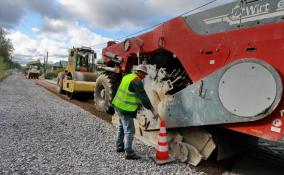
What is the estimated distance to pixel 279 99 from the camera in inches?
127

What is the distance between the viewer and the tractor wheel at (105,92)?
26.8 feet

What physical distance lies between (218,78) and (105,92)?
495cm

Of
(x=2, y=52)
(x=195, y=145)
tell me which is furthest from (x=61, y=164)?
(x=2, y=52)

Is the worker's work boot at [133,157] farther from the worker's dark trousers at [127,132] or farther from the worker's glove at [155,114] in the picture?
the worker's glove at [155,114]

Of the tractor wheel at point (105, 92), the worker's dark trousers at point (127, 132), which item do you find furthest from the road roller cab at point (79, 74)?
the worker's dark trousers at point (127, 132)

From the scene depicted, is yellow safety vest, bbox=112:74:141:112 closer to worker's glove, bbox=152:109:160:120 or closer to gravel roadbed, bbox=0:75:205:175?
worker's glove, bbox=152:109:160:120

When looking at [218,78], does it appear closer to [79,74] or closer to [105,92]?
[105,92]

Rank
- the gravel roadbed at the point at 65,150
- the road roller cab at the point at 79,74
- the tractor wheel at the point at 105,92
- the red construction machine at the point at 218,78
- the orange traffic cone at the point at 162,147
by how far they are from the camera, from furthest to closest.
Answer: the road roller cab at the point at 79,74, the tractor wheel at the point at 105,92, the orange traffic cone at the point at 162,147, the gravel roadbed at the point at 65,150, the red construction machine at the point at 218,78

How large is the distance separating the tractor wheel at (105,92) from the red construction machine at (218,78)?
245 centimetres

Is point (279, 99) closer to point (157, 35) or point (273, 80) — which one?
point (273, 80)

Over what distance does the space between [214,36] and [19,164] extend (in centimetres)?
346

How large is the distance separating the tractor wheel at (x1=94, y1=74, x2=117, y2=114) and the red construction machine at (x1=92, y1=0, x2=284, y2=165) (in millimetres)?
2453

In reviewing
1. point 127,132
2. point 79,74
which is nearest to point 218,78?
point 127,132

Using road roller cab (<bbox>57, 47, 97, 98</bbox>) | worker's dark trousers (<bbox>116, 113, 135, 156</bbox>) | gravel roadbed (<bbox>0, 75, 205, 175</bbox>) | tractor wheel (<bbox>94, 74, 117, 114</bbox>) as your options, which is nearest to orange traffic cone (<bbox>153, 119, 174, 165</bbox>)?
gravel roadbed (<bbox>0, 75, 205, 175</bbox>)
